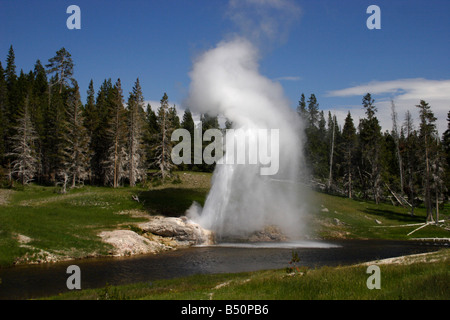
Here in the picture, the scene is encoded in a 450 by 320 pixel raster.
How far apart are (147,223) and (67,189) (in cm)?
2715

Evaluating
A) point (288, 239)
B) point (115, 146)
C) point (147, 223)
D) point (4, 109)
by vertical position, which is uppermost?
point (4, 109)

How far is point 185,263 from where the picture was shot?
31594 millimetres

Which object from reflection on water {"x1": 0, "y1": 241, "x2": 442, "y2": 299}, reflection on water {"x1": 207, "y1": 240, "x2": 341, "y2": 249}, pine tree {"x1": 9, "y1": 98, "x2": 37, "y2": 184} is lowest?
reflection on water {"x1": 207, "y1": 240, "x2": 341, "y2": 249}

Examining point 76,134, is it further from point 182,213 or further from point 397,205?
point 397,205

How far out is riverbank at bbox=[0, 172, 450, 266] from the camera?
108 ft

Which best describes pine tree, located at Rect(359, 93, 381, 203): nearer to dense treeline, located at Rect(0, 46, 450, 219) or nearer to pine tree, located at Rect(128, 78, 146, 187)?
dense treeline, located at Rect(0, 46, 450, 219)

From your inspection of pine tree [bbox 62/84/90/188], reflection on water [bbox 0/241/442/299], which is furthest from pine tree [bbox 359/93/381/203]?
pine tree [bbox 62/84/90/188]

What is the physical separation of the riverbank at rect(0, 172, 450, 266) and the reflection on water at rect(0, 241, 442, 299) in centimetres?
279

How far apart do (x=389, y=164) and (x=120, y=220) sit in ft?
265

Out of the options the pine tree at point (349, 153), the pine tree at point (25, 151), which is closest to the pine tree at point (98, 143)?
the pine tree at point (25, 151)

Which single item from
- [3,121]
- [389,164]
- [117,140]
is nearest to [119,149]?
[117,140]

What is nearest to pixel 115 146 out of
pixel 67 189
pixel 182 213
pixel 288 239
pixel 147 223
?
pixel 67 189

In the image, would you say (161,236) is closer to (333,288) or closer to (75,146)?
(333,288)

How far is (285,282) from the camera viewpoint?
17594 millimetres
